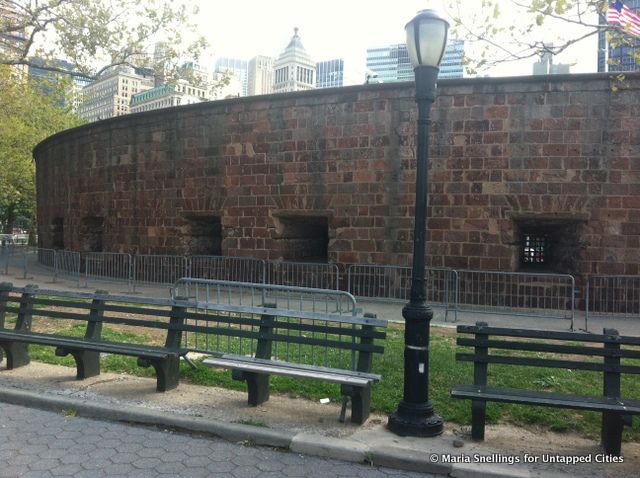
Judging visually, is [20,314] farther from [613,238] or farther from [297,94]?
[613,238]

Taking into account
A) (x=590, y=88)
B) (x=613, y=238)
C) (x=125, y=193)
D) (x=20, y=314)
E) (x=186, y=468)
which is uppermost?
(x=590, y=88)

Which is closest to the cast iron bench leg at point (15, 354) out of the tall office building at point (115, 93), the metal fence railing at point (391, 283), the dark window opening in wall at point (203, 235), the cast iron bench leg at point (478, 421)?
the cast iron bench leg at point (478, 421)

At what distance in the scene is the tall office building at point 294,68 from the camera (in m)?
38.7

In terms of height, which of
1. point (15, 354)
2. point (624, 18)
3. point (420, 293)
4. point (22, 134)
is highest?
point (22, 134)

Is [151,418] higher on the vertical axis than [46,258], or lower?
lower

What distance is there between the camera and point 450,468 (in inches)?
156

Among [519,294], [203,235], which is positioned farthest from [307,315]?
[203,235]

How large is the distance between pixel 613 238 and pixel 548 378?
247 inches

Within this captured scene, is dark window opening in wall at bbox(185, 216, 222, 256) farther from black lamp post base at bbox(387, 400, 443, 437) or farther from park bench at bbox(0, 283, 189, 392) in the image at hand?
black lamp post base at bbox(387, 400, 443, 437)

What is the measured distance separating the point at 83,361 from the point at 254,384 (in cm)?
208

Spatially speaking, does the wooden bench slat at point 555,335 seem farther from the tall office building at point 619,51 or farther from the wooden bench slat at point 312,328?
the tall office building at point 619,51

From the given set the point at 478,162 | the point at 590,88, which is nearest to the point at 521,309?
the point at 478,162

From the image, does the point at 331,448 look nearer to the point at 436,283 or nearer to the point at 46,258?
the point at 436,283

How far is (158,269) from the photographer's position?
15.3 metres
